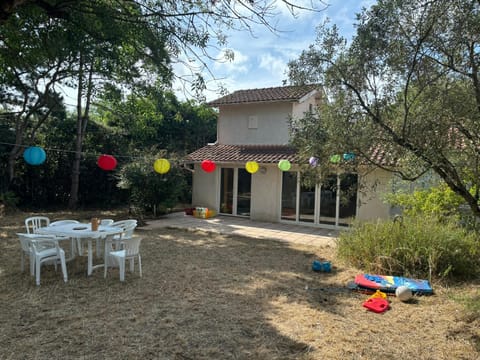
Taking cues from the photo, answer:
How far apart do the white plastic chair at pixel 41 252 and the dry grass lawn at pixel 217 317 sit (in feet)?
1.00

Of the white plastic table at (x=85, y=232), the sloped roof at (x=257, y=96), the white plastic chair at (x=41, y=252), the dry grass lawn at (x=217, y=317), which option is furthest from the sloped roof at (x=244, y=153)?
the white plastic chair at (x=41, y=252)

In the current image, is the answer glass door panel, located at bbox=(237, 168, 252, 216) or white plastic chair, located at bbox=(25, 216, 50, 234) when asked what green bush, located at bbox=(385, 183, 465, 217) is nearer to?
glass door panel, located at bbox=(237, 168, 252, 216)

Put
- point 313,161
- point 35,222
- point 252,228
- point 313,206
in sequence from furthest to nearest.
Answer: point 313,206, point 252,228, point 35,222, point 313,161

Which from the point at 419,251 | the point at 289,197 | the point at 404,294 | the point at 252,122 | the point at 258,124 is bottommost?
the point at 404,294

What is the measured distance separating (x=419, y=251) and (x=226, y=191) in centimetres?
1039

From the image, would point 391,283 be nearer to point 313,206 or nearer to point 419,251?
point 419,251

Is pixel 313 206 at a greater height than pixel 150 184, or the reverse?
pixel 150 184

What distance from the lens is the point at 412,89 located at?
15.2 feet

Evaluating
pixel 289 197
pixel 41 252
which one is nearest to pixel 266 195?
pixel 289 197

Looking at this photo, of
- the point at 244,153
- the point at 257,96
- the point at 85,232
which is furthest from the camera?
the point at 257,96

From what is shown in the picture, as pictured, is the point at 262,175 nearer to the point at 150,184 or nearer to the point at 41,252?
the point at 150,184

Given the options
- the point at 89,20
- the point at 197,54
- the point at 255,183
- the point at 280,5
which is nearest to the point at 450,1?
the point at 280,5

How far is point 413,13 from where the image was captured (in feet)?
14.4

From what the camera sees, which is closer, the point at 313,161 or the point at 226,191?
the point at 313,161
